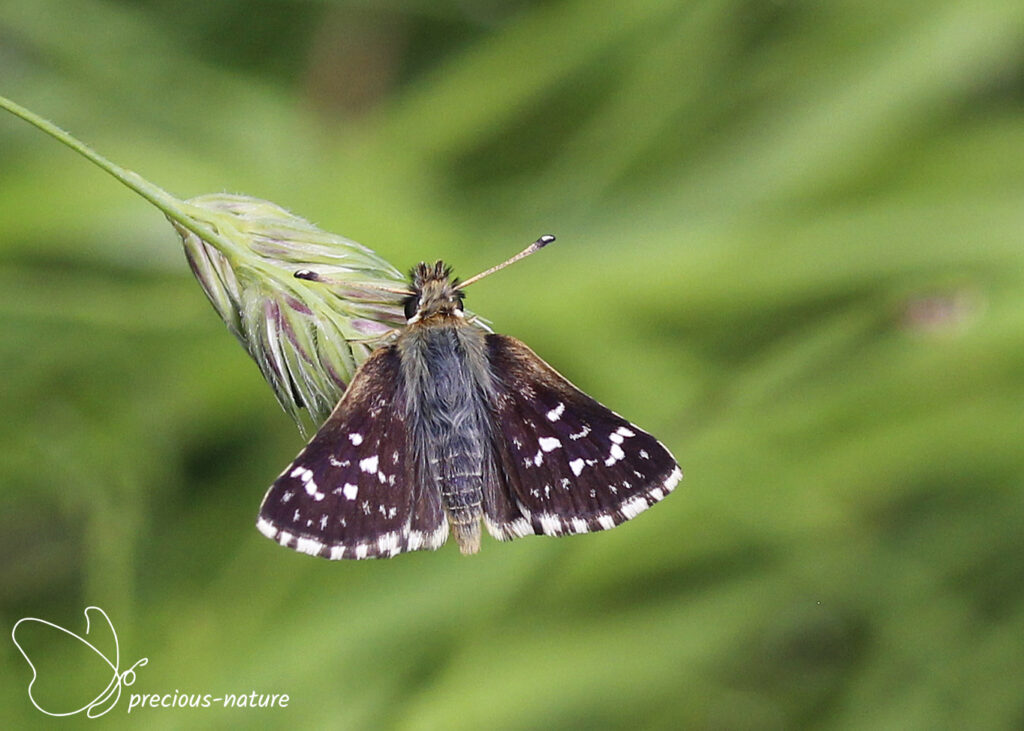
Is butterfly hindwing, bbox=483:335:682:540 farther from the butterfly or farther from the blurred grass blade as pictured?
the blurred grass blade

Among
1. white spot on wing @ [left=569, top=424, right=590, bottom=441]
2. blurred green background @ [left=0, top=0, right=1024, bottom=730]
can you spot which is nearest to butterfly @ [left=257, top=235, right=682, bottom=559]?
white spot on wing @ [left=569, top=424, right=590, bottom=441]

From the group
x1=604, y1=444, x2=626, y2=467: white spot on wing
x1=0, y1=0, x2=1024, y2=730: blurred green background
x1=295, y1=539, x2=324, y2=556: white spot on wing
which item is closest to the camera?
x1=295, y1=539, x2=324, y2=556: white spot on wing

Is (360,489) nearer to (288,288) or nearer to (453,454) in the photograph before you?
(453,454)

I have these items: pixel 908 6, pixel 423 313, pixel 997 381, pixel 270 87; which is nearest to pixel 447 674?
pixel 423 313

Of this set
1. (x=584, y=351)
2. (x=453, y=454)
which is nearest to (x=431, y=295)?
(x=453, y=454)

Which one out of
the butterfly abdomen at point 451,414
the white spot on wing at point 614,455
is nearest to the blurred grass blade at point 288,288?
the butterfly abdomen at point 451,414

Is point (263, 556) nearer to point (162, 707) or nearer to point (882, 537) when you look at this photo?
point (162, 707)

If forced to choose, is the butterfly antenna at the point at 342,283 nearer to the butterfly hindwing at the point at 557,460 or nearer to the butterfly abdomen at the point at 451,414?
the butterfly abdomen at the point at 451,414
